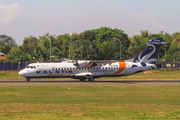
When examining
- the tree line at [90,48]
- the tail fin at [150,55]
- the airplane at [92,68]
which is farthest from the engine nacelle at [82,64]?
the tree line at [90,48]

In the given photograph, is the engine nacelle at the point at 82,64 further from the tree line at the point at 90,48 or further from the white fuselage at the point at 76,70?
the tree line at the point at 90,48

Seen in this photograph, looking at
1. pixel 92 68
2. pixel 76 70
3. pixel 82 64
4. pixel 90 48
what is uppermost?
pixel 90 48

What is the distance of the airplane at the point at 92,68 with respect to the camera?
4694 centimetres

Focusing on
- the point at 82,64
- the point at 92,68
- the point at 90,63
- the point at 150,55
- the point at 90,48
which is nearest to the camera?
the point at 82,64

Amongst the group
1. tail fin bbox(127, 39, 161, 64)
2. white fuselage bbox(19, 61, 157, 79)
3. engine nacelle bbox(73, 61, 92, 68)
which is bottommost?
white fuselage bbox(19, 61, 157, 79)

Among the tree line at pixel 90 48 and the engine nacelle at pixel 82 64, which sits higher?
the tree line at pixel 90 48

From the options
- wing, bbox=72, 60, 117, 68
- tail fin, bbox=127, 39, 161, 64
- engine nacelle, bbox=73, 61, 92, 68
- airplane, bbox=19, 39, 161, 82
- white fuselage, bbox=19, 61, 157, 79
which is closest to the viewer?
white fuselage, bbox=19, 61, 157, 79

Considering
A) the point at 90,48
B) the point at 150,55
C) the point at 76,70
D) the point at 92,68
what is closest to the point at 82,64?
the point at 76,70

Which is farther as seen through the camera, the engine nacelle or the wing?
the wing

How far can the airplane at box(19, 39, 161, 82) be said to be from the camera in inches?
1848

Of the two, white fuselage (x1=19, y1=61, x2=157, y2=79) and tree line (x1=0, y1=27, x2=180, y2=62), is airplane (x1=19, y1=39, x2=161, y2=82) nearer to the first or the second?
white fuselage (x1=19, y1=61, x2=157, y2=79)

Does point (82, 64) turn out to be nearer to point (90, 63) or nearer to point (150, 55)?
point (90, 63)

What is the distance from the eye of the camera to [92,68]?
50.0 m

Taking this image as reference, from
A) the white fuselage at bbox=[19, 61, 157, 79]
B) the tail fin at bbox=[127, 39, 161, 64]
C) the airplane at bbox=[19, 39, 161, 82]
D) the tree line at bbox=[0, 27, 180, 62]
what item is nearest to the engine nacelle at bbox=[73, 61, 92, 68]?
the airplane at bbox=[19, 39, 161, 82]
